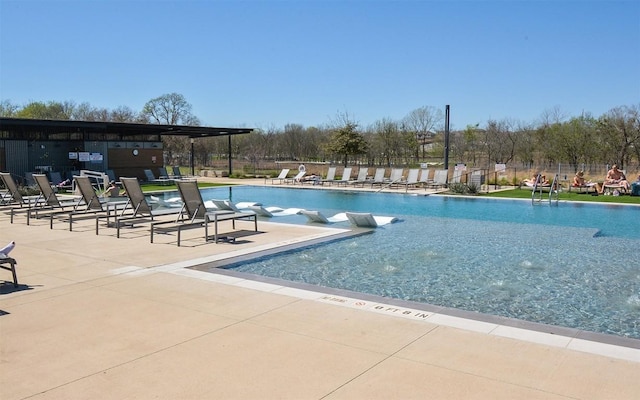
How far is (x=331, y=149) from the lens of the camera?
36.7 metres

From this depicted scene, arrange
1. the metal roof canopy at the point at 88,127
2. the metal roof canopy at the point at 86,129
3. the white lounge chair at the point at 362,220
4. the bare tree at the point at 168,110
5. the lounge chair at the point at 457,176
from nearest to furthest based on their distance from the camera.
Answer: the white lounge chair at the point at 362,220 → the metal roof canopy at the point at 88,127 → the metal roof canopy at the point at 86,129 → the lounge chair at the point at 457,176 → the bare tree at the point at 168,110

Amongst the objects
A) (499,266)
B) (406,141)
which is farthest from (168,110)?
(499,266)

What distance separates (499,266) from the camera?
27.0 ft

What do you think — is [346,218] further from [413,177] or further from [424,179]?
[413,177]

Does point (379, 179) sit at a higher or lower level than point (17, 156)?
lower

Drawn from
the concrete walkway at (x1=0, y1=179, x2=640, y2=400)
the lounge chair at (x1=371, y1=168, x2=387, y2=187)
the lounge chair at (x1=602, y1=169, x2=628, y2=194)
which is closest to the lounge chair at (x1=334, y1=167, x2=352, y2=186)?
the lounge chair at (x1=371, y1=168, x2=387, y2=187)

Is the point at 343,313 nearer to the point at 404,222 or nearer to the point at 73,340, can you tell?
the point at 73,340

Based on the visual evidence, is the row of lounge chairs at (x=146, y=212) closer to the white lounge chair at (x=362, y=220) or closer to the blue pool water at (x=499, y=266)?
the white lounge chair at (x=362, y=220)

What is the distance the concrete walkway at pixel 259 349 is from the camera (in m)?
3.54

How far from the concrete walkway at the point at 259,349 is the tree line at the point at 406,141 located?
26808 millimetres

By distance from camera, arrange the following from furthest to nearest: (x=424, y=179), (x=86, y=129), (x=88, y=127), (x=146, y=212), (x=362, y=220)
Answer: (x=86, y=129), (x=88, y=127), (x=424, y=179), (x=362, y=220), (x=146, y=212)

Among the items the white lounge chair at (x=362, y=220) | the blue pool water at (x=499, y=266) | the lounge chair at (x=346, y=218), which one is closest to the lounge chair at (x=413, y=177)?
the blue pool water at (x=499, y=266)

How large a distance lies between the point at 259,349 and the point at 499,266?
16.6ft

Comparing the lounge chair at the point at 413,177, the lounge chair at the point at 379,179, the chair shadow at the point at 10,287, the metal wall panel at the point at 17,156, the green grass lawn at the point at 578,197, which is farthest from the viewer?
the lounge chair at the point at 379,179
